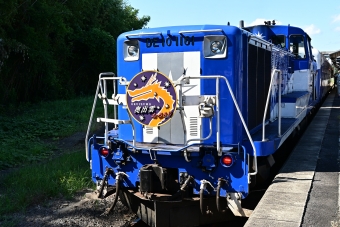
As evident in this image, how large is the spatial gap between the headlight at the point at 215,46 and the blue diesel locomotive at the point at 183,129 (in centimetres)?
1

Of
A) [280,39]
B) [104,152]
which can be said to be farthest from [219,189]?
[280,39]

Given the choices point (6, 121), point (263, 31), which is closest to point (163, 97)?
point (263, 31)

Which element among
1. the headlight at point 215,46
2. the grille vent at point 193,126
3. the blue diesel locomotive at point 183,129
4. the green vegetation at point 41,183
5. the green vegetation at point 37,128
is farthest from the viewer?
the green vegetation at point 37,128

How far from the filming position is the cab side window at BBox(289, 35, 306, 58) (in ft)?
29.4

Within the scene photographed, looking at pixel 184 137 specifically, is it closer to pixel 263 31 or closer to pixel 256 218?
pixel 256 218

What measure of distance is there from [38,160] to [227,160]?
526 centimetres

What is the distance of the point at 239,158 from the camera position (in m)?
4.45

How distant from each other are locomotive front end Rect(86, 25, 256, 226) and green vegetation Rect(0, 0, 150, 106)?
8708 mm

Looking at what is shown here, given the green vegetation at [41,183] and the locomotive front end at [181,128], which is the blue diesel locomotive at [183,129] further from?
the green vegetation at [41,183]

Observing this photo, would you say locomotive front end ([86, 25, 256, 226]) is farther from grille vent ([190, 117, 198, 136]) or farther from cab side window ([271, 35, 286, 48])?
cab side window ([271, 35, 286, 48])

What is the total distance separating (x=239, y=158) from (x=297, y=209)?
0.82m

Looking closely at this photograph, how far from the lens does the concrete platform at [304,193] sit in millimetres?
3994

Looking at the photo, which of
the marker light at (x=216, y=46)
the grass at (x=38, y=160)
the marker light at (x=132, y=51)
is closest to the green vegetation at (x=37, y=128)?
the grass at (x=38, y=160)

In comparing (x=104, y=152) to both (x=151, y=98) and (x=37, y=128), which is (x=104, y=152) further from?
(x=37, y=128)
